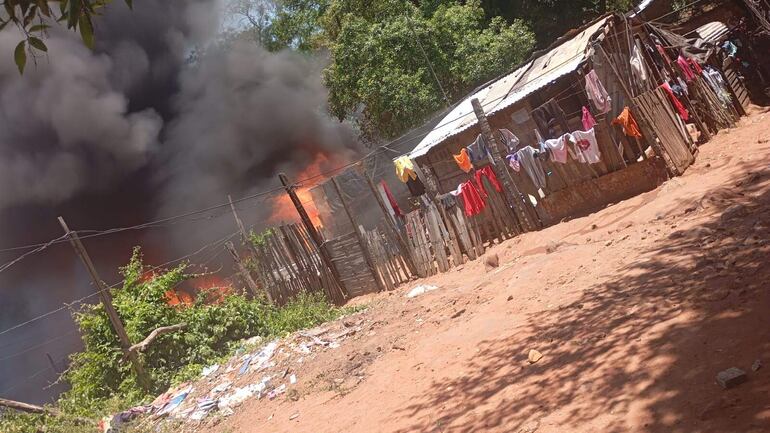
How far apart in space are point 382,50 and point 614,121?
958 centimetres

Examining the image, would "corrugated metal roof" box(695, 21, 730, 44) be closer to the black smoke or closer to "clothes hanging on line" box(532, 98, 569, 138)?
"clothes hanging on line" box(532, 98, 569, 138)

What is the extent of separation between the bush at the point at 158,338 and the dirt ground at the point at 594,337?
3.41m

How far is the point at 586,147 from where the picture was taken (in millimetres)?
10039

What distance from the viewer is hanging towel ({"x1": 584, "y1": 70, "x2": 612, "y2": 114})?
1012 centimetres

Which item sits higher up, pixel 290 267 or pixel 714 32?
pixel 714 32

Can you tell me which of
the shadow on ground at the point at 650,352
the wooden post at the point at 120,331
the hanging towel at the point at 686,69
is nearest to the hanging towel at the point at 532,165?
the hanging towel at the point at 686,69

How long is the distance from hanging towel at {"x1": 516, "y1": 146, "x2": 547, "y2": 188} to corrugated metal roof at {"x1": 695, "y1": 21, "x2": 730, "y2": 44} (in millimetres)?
6155

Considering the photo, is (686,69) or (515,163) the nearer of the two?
(515,163)

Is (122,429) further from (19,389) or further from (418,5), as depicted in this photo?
(418,5)

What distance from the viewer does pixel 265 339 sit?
11367mm

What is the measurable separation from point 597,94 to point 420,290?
4.82 m

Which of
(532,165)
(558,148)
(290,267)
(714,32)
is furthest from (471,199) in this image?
(714,32)

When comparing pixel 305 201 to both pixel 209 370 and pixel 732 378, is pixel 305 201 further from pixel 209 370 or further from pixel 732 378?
pixel 732 378

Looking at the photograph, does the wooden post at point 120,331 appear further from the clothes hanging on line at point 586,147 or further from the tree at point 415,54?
the tree at point 415,54
